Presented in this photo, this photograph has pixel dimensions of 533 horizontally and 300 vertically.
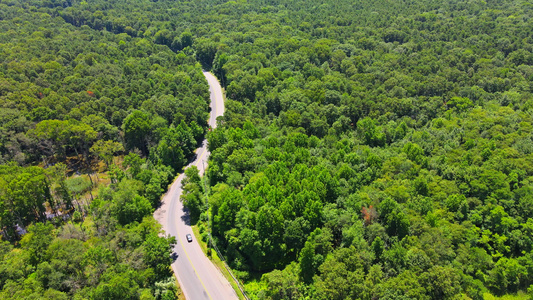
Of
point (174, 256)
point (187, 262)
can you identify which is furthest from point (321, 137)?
point (174, 256)

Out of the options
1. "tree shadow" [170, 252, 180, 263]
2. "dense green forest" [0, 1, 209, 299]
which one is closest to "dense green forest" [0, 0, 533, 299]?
"dense green forest" [0, 1, 209, 299]

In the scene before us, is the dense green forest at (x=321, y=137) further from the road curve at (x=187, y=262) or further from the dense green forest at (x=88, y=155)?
→ the road curve at (x=187, y=262)

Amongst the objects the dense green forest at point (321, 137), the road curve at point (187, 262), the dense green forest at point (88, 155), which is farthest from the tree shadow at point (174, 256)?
the dense green forest at point (321, 137)

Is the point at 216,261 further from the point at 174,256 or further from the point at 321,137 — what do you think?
the point at 321,137

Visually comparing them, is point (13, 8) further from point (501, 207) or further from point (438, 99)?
point (501, 207)

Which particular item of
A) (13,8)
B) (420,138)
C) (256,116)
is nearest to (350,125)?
(420,138)
